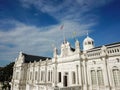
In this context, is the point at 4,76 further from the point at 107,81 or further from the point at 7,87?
the point at 107,81

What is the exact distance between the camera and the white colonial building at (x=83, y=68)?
808 inches

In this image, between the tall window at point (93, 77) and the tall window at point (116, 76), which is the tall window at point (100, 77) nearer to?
the tall window at point (93, 77)

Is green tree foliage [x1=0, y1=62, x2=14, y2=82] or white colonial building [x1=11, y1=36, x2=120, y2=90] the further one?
green tree foliage [x1=0, y1=62, x2=14, y2=82]

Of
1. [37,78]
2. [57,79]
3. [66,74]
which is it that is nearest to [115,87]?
[66,74]

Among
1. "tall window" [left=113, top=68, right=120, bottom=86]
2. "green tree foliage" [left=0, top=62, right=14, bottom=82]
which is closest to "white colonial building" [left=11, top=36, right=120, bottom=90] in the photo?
"tall window" [left=113, top=68, right=120, bottom=86]

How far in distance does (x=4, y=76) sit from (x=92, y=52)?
61958 millimetres

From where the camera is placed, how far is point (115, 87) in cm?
1972

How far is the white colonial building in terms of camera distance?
67.4ft

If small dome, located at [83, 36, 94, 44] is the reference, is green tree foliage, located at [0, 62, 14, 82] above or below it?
below

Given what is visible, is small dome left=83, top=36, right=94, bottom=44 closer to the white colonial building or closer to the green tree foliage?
the white colonial building

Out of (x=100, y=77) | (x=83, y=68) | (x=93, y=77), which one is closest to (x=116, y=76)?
(x=100, y=77)

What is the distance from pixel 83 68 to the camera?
25.2 m

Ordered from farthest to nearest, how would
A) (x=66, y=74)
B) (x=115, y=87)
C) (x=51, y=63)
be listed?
(x=51, y=63) → (x=66, y=74) → (x=115, y=87)

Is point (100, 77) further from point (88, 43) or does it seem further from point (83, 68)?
point (88, 43)
